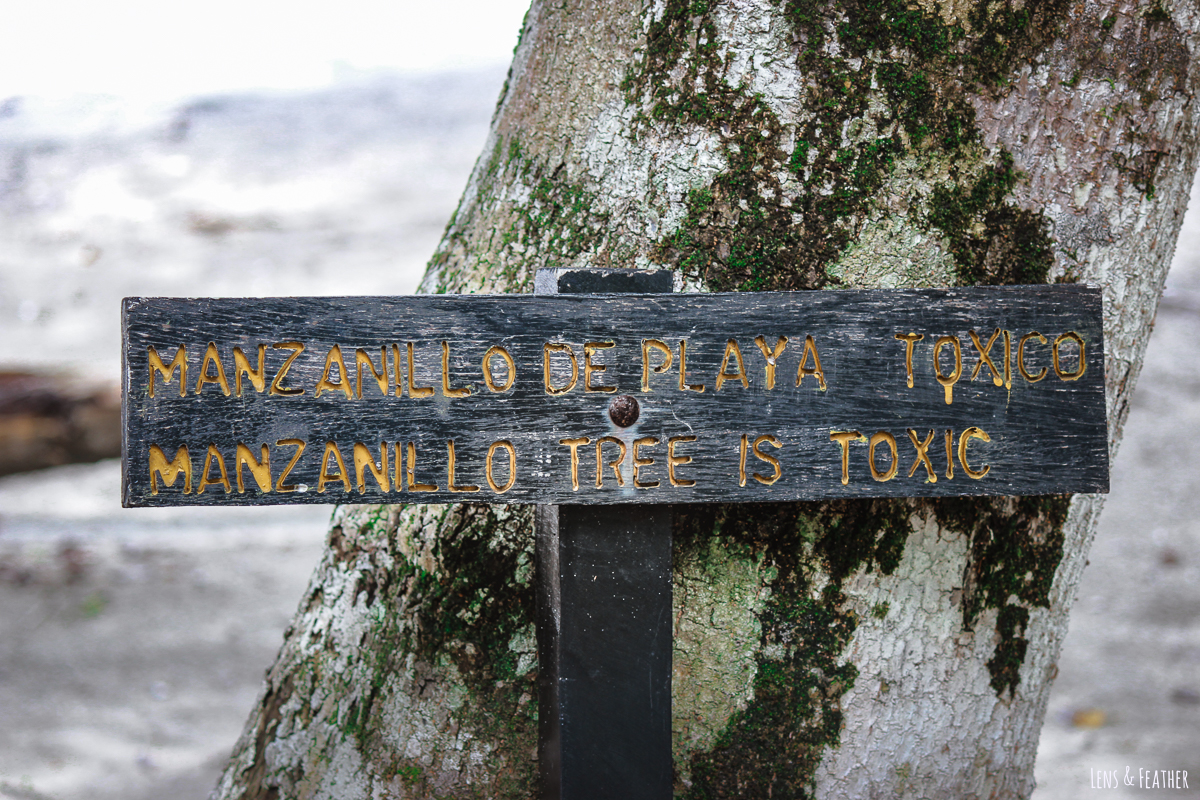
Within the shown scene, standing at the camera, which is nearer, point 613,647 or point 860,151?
point 613,647

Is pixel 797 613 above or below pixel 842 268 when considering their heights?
below

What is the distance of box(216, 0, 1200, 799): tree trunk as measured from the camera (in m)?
1.45

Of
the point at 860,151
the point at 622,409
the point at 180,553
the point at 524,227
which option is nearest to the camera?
the point at 622,409

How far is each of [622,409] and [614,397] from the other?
0.07 feet

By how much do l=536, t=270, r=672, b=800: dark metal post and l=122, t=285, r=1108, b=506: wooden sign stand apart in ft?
0.24

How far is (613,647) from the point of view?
1301mm

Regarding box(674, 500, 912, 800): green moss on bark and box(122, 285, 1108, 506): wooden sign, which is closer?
box(122, 285, 1108, 506): wooden sign

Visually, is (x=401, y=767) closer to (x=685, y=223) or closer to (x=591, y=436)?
(x=591, y=436)

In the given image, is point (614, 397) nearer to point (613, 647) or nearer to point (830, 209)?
point (613, 647)

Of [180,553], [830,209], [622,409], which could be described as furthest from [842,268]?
[180,553]

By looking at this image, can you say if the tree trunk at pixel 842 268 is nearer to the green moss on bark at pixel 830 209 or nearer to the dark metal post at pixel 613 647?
the green moss on bark at pixel 830 209

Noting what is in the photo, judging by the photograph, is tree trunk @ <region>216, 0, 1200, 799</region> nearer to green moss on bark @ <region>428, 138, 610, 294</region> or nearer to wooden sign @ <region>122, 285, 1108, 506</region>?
green moss on bark @ <region>428, 138, 610, 294</region>

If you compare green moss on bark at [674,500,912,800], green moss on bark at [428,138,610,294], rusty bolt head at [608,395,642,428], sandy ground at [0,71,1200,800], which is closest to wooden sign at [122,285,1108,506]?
rusty bolt head at [608,395,642,428]

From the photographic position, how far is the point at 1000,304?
127 cm
